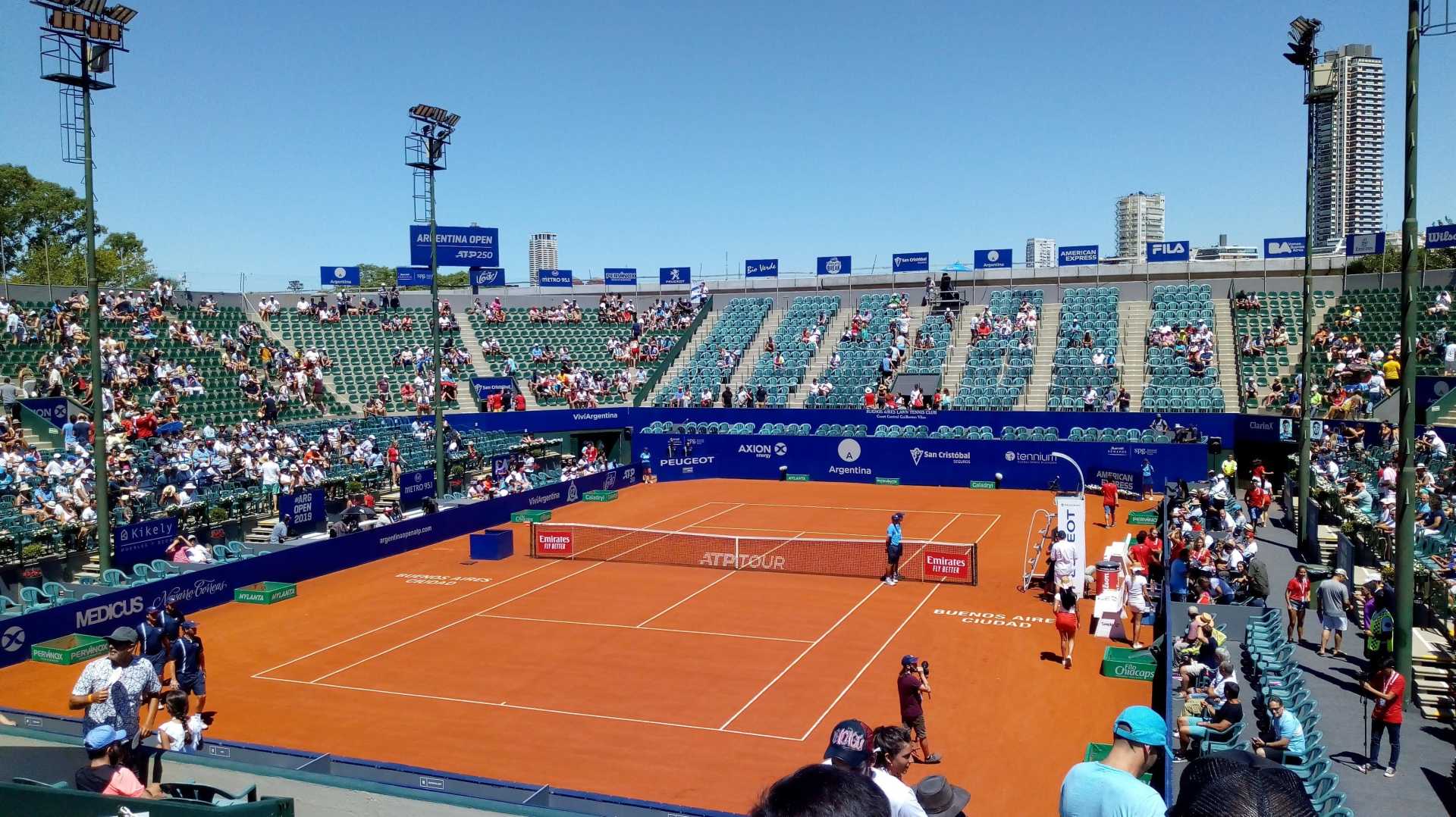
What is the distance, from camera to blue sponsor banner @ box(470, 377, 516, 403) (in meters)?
48.9

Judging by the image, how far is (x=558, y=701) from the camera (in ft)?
56.2

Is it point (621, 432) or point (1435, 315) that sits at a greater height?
point (1435, 315)

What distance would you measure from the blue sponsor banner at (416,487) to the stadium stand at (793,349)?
18552 millimetres

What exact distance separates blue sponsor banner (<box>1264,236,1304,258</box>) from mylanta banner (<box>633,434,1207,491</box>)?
18.5 metres

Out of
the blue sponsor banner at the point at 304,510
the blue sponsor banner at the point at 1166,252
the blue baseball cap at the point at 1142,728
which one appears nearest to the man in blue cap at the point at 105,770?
the blue baseball cap at the point at 1142,728

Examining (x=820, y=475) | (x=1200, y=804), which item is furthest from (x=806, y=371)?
(x=1200, y=804)

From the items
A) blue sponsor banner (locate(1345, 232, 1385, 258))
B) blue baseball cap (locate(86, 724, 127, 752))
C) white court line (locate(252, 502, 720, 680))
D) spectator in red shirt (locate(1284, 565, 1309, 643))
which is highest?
blue sponsor banner (locate(1345, 232, 1385, 258))

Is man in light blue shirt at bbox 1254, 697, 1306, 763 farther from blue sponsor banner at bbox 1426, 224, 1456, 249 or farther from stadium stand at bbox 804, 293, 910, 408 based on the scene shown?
blue sponsor banner at bbox 1426, 224, 1456, 249

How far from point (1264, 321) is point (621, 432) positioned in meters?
29.7

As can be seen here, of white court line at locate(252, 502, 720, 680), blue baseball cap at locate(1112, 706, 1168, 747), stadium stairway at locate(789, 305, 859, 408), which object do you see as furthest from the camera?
stadium stairway at locate(789, 305, 859, 408)

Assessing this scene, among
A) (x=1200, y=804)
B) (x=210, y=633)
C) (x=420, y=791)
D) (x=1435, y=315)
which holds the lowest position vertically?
(x=210, y=633)

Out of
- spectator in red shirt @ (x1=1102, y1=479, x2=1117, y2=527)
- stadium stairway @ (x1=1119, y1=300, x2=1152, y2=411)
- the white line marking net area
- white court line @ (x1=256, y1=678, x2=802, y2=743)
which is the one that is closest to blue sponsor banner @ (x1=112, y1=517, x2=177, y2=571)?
the white line marking net area

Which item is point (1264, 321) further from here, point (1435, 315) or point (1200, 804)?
point (1200, 804)

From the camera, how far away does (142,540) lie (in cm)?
2484
